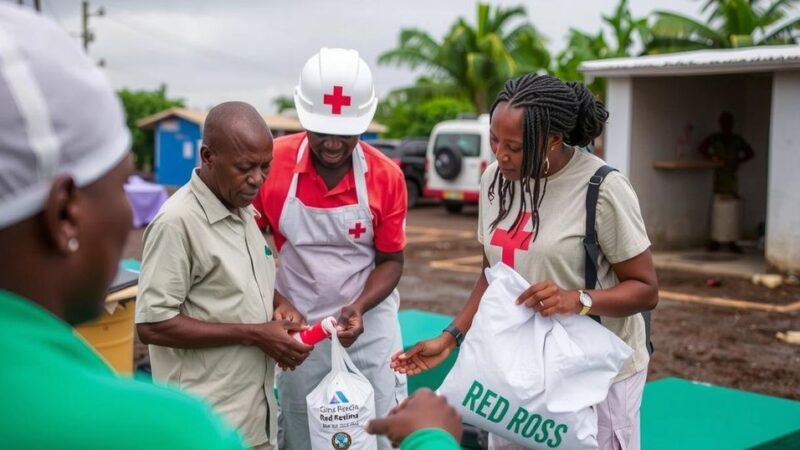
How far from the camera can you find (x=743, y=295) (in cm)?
1089

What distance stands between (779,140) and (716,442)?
8.82 m

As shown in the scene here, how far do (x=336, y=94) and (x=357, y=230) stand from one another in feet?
1.63

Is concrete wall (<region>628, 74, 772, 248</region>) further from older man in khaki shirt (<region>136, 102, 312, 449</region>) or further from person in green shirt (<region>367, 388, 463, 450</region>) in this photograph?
person in green shirt (<region>367, 388, 463, 450</region>)

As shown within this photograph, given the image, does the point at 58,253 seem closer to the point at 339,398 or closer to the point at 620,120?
the point at 339,398

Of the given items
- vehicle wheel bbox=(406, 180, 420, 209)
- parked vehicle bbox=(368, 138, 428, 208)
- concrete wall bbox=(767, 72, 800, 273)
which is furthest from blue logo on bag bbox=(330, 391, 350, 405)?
vehicle wheel bbox=(406, 180, 420, 209)

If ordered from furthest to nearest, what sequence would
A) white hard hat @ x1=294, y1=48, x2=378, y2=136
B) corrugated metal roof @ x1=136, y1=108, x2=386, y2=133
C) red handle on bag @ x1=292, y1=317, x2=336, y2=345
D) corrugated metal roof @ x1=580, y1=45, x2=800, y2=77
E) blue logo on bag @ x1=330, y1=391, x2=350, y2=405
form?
corrugated metal roof @ x1=136, y1=108, x2=386, y2=133
corrugated metal roof @ x1=580, y1=45, x2=800, y2=77
white hard hat @ x1=294, y1=48, x2=378, y2=136
blue logo on bag @ x1=330, y1=391, x2=350, y2=405
red handle on bag @ x1=292, y1=317, x2=336, y2=345

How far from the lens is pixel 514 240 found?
2906 mm

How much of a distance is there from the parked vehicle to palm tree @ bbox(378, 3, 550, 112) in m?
9.01

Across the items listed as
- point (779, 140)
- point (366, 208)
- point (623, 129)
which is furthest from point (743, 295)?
point (366, 208)

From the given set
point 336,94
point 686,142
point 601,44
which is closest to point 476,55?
point 601,44

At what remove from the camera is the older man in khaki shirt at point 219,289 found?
279 cm

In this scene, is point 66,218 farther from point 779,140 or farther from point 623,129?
point 623,129

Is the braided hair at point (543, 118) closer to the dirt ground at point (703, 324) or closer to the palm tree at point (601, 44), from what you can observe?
the dirt ground at point (703, 324)

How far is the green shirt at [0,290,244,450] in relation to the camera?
999mm
